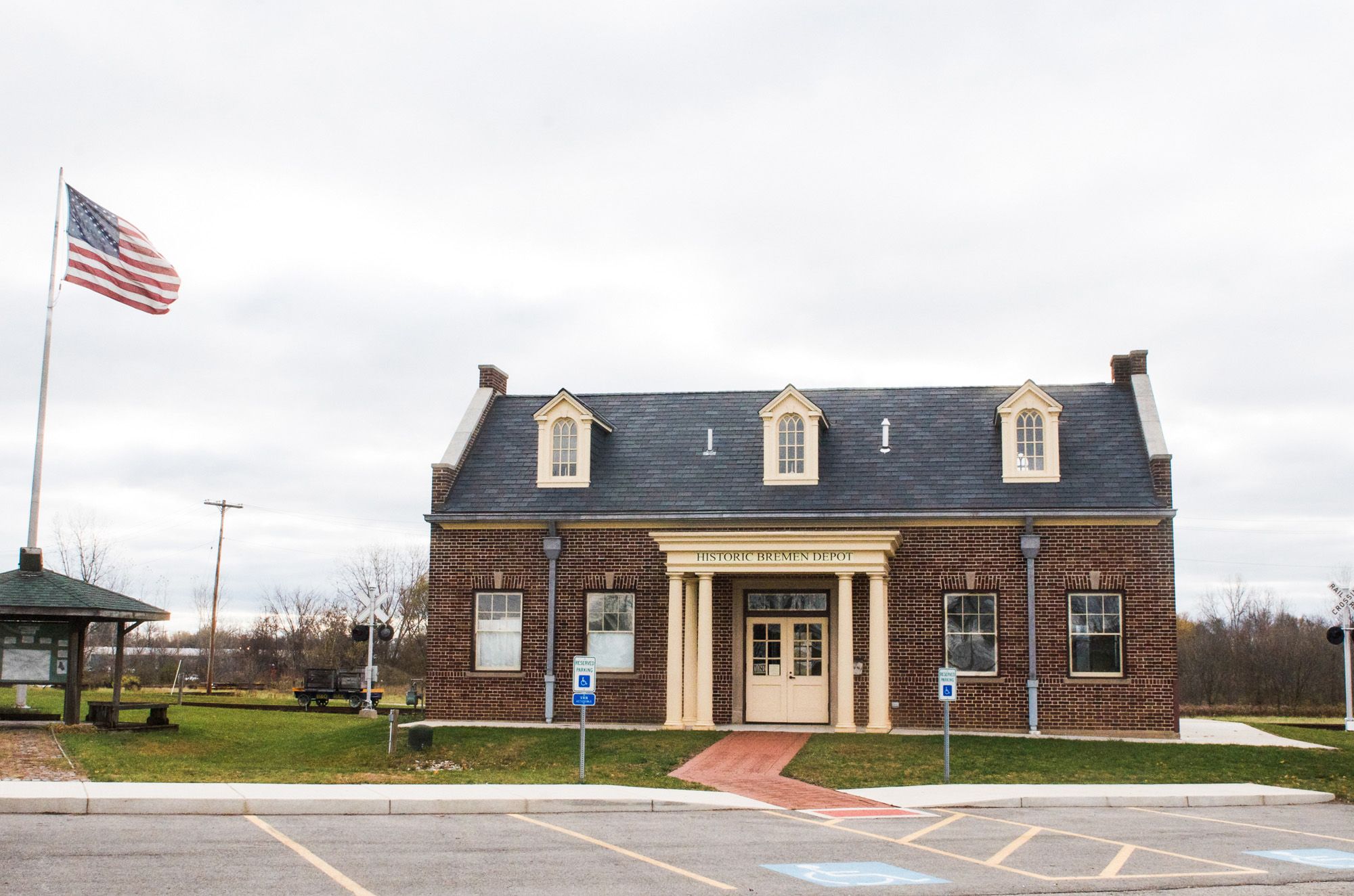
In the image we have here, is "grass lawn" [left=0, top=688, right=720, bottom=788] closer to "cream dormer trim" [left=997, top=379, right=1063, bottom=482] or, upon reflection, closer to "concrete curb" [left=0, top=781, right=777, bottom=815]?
"concrete curb" [left=0, top=781, right=777, bottom=815]

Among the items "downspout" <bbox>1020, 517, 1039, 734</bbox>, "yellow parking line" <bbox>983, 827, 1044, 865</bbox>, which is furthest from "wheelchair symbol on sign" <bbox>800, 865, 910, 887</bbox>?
"downspout" <bbox>1020, 517, 1039, 734</bbox>

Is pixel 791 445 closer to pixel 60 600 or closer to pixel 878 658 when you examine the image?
pixel 878 658

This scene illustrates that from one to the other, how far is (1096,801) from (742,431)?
41.8ft

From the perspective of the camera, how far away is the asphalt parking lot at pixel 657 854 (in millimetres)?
9609

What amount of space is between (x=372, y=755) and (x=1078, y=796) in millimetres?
11545

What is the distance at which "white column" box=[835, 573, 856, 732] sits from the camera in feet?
78.1

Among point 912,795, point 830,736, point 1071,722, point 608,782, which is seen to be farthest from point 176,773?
point 1071,722

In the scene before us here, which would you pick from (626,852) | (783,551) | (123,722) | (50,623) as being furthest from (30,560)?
(626,852)

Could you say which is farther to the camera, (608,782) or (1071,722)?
(1071,722)

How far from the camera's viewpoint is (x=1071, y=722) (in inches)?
941

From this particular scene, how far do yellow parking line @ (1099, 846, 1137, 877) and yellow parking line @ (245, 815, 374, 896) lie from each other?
20.0 ft

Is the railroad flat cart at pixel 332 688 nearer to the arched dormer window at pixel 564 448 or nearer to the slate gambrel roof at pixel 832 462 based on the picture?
the slate gambrel roof at pixel 832 462

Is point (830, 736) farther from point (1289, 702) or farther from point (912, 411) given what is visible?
point (1289, 702)

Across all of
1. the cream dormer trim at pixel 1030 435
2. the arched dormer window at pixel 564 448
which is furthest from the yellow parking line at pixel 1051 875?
the arched dormer window at pixel 564 448
